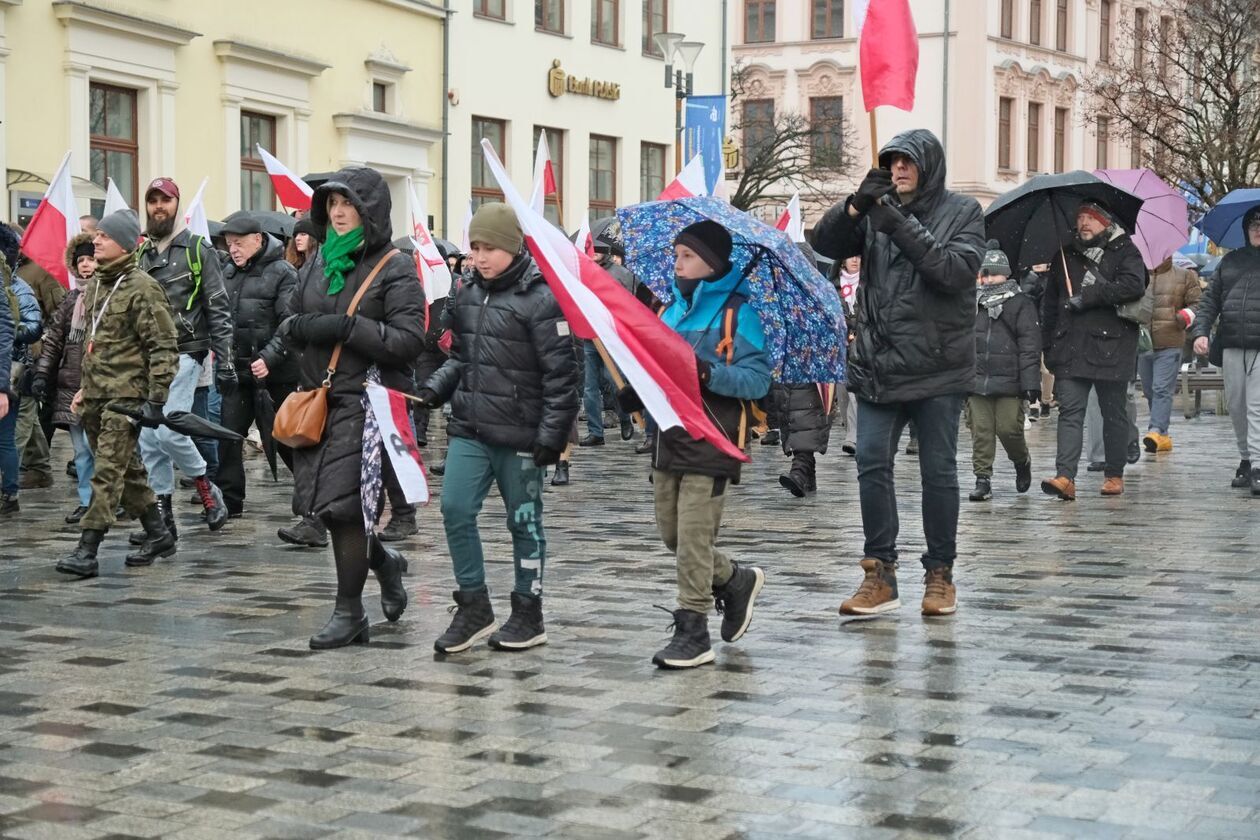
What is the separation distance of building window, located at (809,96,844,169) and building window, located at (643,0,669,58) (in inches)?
456

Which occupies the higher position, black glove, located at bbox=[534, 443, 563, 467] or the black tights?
black glove, located at bbox=[534, 443, 563, 467]

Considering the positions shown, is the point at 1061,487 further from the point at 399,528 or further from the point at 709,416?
the point at 709,416

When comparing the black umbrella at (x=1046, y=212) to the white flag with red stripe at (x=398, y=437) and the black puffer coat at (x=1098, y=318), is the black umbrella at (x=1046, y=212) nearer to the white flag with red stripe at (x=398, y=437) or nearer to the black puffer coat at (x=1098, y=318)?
the black puffer coat at (x=1098, y=318)

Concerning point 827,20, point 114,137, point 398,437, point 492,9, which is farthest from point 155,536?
point 827,20

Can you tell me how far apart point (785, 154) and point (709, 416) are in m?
49.2

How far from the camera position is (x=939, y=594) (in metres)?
8.46

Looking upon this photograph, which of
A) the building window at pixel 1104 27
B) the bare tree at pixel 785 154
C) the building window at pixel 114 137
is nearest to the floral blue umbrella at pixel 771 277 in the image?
the building window at pixel 114 137

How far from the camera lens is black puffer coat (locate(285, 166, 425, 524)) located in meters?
7.73

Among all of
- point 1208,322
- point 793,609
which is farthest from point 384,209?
point 1208,322

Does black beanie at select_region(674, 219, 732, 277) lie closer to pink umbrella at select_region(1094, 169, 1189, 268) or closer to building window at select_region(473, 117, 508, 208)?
pink umbrella at select_region(1094, 169, 1189, 268)

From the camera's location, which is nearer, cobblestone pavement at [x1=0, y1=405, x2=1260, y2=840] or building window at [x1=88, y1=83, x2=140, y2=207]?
cobblestone pavement at [x1=0, y1=405, x2=1260, y2=840]

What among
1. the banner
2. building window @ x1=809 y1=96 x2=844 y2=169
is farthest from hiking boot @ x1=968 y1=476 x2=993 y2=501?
building window @ x1=809 y1=96 x2=844 y2=169

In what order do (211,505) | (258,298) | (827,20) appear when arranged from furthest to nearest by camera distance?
(827,20) < (258,298) < (211,505)

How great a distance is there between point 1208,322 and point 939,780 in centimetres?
961
